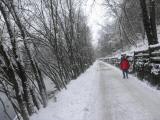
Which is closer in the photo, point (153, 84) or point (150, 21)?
point (153, 84)

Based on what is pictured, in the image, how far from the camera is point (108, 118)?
20.1 ft

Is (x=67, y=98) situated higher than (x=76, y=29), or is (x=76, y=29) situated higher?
A: (x=76, y=29)

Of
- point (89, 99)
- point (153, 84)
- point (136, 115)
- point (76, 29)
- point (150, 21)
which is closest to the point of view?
point (136, 115)

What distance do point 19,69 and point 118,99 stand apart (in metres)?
4.03

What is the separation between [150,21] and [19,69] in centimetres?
880

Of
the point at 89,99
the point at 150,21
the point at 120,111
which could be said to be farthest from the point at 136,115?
the point at 150,21

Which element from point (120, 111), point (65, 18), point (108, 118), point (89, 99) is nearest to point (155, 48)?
point (89, 99)

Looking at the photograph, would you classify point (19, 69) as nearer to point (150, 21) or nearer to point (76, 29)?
point (150, 21)

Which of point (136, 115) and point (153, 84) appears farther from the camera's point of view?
point (153, 84)

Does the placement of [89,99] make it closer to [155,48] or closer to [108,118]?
[108,118]

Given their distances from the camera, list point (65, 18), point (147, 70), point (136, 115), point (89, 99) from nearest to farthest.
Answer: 1. point (136, 115)
2. point (89, 99)
3. point (147, 70)
4. point (65, 18)

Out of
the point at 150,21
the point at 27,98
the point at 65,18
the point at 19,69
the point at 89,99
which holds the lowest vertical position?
the point at 89,99

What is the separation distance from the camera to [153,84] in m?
9.69

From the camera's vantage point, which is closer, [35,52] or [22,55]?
[22,55]
